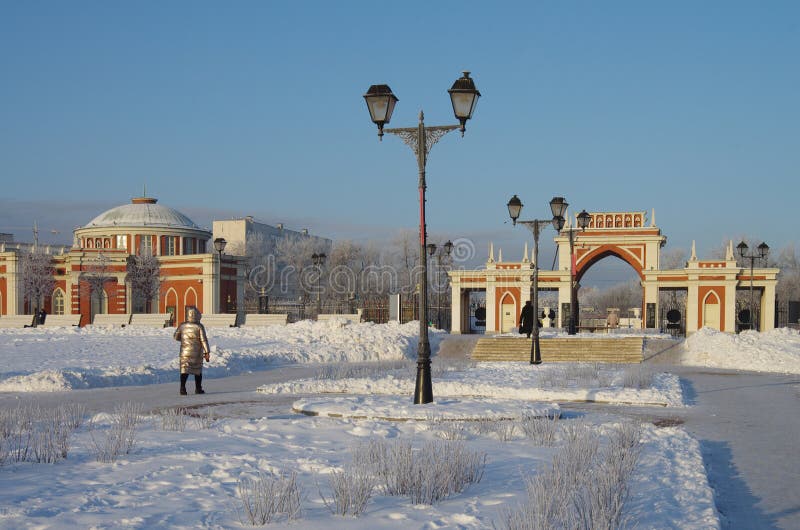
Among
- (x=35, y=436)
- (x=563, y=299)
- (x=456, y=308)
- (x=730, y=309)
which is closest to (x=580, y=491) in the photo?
(x=35, y=436)

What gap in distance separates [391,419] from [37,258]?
54338 millimetres

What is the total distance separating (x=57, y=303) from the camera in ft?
201

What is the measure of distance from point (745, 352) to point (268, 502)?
76.7 ft

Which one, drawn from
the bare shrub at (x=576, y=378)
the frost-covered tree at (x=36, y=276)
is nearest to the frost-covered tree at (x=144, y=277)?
the frost-covered tree at (x=36, y=276)

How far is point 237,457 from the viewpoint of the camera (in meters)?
7.96

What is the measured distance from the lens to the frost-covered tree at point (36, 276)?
58.2 m

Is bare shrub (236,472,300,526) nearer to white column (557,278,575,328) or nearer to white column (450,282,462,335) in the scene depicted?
white column (557,278,575,328)

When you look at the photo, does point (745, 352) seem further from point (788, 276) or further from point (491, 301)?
point (788, 276)

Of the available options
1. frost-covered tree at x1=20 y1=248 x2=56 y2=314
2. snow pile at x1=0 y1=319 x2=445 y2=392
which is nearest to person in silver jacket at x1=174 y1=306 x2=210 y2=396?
snow pile at x1=0 y1=319 x2=445 y2=392

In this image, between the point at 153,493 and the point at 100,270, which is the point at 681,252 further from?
the point at 153,493

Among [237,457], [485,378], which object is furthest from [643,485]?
[485,378]

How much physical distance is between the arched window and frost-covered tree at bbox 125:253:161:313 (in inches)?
217

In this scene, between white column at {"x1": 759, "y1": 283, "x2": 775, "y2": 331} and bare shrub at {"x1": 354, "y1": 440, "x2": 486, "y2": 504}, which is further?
white column at {"x1": 759, "y1": 283, "x2": 775, "y2": 331}

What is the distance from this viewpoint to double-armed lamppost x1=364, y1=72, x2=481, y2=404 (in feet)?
41.4
